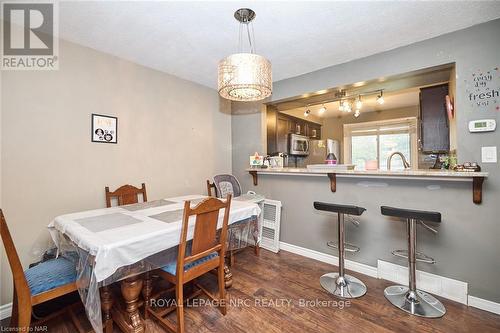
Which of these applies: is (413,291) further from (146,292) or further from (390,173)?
(146,292)

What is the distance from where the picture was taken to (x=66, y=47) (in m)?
2.09

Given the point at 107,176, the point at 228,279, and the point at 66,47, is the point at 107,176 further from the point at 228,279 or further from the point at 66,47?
the point at 228,279

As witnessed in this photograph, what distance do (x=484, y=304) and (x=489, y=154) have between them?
Result: 1.27 meters

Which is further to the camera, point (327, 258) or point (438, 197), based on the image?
point (327, 258)

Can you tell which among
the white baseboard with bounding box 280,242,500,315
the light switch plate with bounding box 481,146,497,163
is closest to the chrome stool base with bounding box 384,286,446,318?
the white baseboard with bounding box 280,242,500,315

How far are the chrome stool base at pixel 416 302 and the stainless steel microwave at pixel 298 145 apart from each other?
2652 mm

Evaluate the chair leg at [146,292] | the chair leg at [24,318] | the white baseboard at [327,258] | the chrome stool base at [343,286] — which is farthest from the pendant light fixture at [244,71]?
the white baseboard at [327,258]

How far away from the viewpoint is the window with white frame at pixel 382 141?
435cm

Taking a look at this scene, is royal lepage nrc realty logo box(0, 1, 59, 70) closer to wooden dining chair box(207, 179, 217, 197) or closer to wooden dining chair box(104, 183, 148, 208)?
wooden dining chair box(104, 183, 148, 208)

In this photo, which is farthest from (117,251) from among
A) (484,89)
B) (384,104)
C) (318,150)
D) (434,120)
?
(384,104)

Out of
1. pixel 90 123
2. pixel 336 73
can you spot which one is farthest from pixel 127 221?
pixel 336 73

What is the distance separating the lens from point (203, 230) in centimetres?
161

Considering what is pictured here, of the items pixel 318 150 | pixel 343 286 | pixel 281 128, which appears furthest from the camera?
pixel 318 150

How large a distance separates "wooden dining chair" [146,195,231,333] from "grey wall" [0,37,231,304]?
1275 mm
